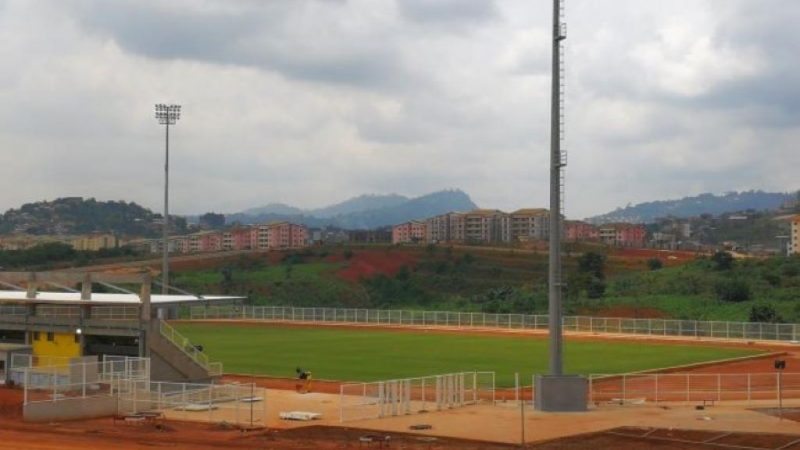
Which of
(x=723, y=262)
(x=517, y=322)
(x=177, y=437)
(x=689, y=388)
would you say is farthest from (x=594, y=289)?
(x=177, y=437)

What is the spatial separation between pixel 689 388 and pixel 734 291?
59422mm

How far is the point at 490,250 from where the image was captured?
172125mm

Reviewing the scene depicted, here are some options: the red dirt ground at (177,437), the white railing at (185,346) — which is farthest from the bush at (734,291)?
the red dirt ground at (177,437)

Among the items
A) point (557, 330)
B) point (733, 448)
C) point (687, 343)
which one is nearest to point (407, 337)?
point (687, 343)

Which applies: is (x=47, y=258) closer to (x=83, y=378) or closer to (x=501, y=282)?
(x=501, y=282)

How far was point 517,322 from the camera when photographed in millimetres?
87312

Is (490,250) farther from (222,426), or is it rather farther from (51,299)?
(222,426)

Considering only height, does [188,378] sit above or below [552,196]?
below

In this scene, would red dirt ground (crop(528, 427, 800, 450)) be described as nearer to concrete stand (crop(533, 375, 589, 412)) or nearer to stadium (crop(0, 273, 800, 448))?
stadium (crop(0, 273, 800, 448))

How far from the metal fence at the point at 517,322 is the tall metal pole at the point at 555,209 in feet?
142

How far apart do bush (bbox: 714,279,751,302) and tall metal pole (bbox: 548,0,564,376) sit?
68.5 m

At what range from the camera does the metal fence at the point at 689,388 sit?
3762 cm

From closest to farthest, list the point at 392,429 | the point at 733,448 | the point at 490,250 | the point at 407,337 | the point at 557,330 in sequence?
the point at 733,448 < the point at 392,429 < the point at 557,330 < the point at 407,337 < the point at 490,250

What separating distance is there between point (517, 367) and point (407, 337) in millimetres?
24372
